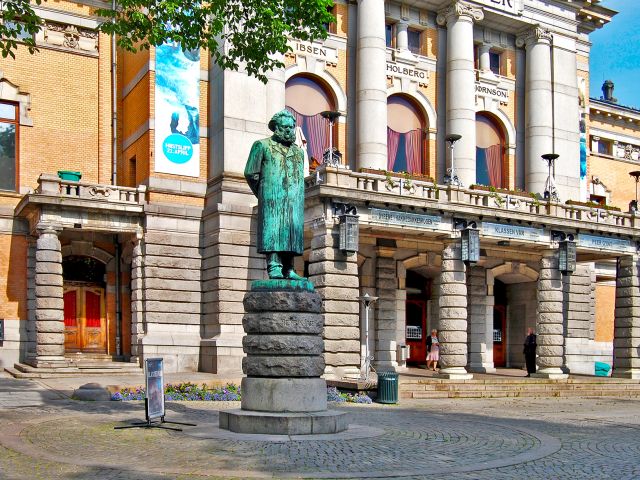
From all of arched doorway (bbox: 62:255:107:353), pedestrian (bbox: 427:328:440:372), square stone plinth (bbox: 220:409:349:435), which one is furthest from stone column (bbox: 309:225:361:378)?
square stone plinth (bbox: 220:409:349:435)

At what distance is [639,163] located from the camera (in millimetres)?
46531

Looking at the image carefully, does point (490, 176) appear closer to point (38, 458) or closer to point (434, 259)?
point (434, 259)

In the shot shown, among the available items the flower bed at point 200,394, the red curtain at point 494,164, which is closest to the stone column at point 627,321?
the red curtain at point 494,164

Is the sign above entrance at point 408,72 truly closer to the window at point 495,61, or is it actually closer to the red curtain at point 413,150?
the red curtain at point 413,150

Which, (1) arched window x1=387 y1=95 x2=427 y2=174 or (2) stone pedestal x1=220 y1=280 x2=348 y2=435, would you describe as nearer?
(2) stone pedestal x1=220 y1=280 x2=348 y2=435

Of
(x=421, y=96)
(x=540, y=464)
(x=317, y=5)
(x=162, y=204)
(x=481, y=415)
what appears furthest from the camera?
(x=421, y=96)

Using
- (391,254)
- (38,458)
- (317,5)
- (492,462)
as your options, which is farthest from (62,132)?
(492,462)

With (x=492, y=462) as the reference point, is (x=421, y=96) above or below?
above

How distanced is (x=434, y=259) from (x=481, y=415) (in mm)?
14231

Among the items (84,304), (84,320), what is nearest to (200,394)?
(84,320)

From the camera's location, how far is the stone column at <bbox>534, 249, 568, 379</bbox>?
30.0 meters

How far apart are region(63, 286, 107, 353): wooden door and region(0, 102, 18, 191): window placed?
14.7 feet

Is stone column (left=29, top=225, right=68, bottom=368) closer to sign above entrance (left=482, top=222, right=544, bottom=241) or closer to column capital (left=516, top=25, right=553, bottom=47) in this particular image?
sign above entrance (left=482, top=222, right=544, bottom=241)

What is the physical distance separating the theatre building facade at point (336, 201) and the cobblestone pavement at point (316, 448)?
883cm
